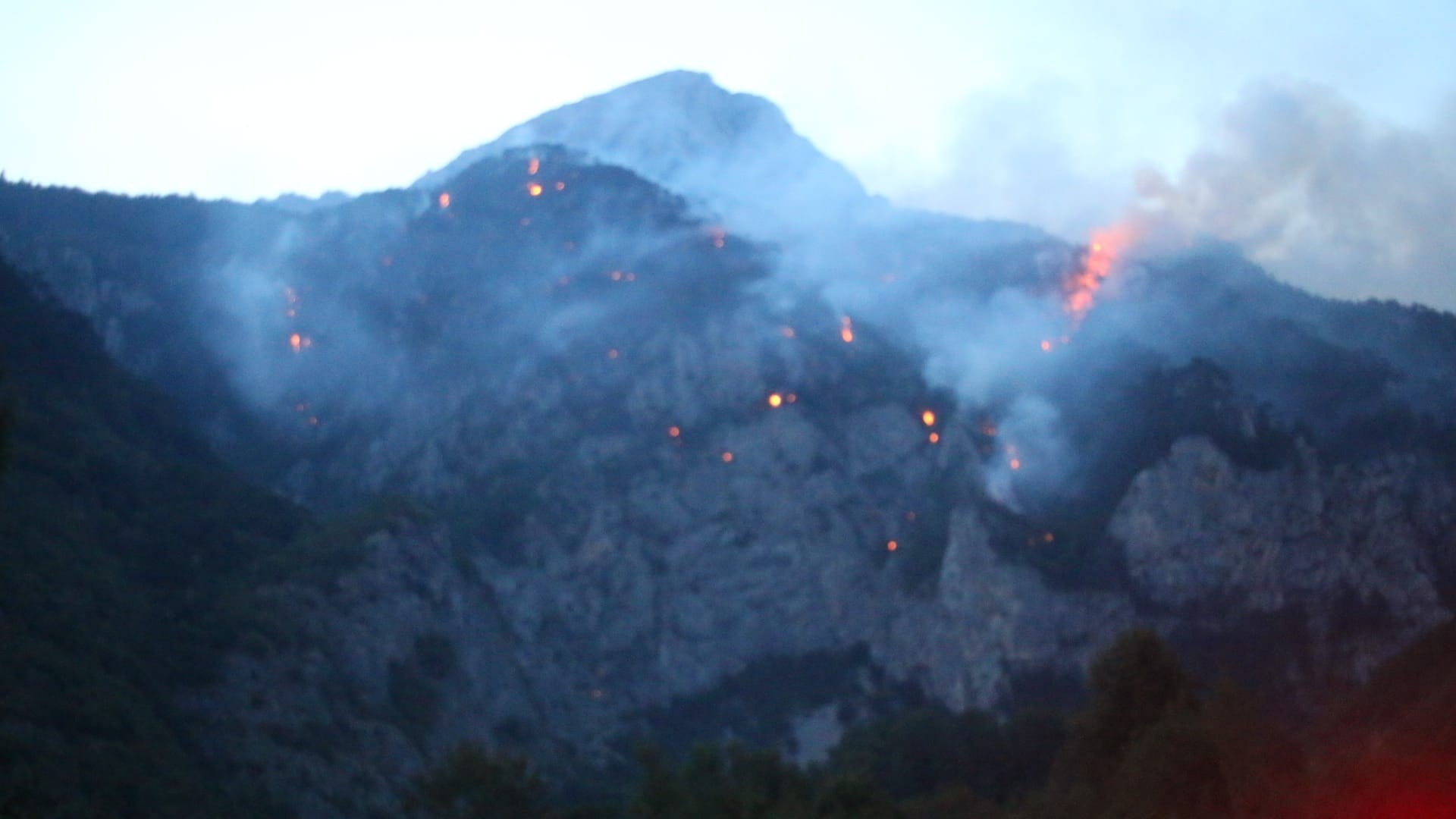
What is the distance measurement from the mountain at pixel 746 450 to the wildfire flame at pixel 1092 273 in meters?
0.29

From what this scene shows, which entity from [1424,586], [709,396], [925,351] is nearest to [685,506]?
[709,396]

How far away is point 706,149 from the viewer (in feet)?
393

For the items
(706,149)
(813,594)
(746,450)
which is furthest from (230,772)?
(706,149)

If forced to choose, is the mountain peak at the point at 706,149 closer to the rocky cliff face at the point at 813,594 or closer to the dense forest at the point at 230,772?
the rocky cliff face at the point at 813,594

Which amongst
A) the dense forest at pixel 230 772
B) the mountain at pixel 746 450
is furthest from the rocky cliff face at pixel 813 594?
the dense forest at pixel 230 772

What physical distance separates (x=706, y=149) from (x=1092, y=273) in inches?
1536

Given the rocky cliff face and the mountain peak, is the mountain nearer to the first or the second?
the rocky cliff face

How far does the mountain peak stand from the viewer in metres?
110

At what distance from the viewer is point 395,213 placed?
10419cm

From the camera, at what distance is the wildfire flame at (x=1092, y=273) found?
91.4 metres

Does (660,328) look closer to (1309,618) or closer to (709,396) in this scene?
(709,396)

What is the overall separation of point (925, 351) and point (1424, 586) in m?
32.3

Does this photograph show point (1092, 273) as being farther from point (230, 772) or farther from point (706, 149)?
point (230, 772)

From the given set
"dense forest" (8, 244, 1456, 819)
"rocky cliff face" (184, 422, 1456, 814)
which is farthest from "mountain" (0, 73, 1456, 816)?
"dense forest" (8, 244, 1456, 819)
